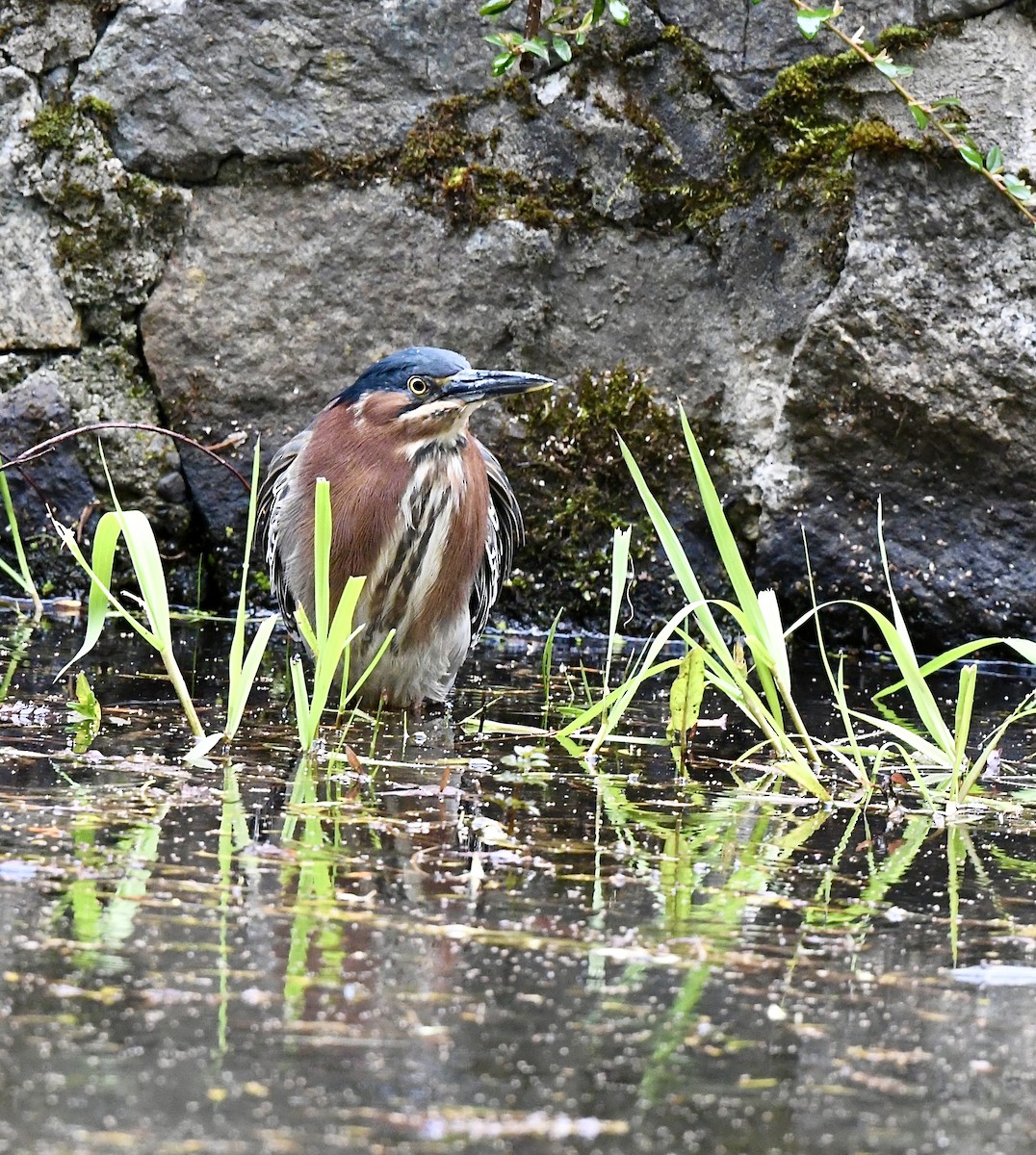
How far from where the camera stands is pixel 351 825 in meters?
2.89

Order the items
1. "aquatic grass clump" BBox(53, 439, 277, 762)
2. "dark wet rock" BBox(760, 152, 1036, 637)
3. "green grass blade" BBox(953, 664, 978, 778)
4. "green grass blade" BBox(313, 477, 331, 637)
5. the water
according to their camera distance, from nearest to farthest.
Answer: the water < "green grass blade" BBox(953, 664, 978, 778) < "aquatic grass clump" BBox(53, 439, 277, 762) < "green grass blade" BBox(313, 477, 331, 637) < "dark wet rock" BBox(760, 152, 1036, 637)

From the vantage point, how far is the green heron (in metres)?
4.94

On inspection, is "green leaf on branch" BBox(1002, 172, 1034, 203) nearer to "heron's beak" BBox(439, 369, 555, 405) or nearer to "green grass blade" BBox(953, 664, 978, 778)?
"heron's beak" BBox(439, 369, 555, 405)

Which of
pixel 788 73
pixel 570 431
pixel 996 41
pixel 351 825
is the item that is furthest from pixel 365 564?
pixel 996 41

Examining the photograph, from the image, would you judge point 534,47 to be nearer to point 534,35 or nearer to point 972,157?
point 534,35

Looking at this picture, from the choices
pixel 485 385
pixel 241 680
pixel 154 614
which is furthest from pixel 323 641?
pixel 485 385

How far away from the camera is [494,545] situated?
548 centimetres

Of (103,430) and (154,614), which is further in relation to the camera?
(103,430)

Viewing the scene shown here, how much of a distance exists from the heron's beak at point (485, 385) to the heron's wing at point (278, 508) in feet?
1.94

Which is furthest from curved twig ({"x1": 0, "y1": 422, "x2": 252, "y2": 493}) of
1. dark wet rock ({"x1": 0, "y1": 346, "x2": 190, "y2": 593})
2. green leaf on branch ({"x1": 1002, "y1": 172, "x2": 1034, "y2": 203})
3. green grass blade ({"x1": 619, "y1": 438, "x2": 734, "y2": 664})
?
green leaf on branch ({"x1": 1002, "y1": 172, "x2": 1034, "y2": 203})

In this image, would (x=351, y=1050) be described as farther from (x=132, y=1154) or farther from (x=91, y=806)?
(x=91, y=806)

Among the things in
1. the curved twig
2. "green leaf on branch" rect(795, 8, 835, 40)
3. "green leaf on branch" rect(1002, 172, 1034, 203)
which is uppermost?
"green leaf on branch" rect(795, 8, 835, 40)

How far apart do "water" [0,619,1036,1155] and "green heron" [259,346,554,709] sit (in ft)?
4.99

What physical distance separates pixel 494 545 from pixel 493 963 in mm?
3438
